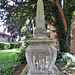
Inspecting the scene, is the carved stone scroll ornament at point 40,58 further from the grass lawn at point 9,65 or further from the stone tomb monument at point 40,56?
the grass lawn at point 9,65

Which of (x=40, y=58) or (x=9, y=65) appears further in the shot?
(x=9, y=65)

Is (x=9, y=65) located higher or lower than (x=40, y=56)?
lower

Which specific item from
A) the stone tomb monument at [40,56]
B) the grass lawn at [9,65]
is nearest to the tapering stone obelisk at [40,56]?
the stone tomb monument at [40,56]

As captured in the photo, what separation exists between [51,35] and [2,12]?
1052 centimetres

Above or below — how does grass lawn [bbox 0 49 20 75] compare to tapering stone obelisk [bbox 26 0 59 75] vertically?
below

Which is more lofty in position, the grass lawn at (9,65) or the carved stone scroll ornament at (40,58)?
the carved stone scroll ornament at (40,58)

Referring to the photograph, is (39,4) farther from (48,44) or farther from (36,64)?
(36,64)

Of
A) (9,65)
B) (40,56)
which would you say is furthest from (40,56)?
(9,65)

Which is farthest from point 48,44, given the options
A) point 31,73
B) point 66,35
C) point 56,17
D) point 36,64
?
point 56,17

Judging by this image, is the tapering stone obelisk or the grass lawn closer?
the tapering stone obelisk

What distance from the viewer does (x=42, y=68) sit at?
8.91ft

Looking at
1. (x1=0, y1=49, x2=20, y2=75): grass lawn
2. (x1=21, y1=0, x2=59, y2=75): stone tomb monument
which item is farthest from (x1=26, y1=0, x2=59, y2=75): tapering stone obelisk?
(x1=0, y1=49, x2=20, y2=75): grass lawn

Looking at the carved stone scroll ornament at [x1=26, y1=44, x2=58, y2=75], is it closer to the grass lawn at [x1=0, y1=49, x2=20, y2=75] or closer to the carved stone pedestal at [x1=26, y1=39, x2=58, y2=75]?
the carved stone pedestal at [x1=26, y1=39, x2=58, y2=75]

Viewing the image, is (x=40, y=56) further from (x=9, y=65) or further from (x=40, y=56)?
(x=9, y=65)
